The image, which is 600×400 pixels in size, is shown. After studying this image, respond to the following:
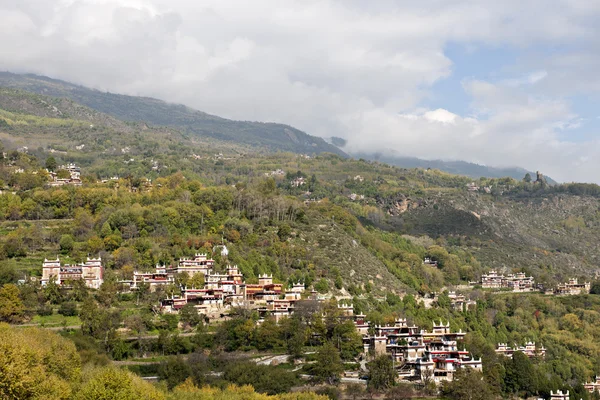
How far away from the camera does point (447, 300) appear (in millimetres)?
84250

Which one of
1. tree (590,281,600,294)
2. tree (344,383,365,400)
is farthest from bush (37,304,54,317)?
tree (590,281,600,294)

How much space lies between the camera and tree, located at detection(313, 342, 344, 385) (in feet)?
175

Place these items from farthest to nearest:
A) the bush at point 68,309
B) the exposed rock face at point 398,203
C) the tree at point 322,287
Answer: the exposed rock face at point 398,203, the tree at point 322,287, the bush at point 68,309

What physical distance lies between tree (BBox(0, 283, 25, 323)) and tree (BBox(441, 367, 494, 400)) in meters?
32.1

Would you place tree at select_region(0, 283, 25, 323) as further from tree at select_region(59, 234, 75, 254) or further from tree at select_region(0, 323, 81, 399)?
tree at select_region(59, 234, 75, 254)

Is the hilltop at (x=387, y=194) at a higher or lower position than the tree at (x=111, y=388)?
higher

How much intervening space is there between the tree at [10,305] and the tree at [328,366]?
22527 millimetres

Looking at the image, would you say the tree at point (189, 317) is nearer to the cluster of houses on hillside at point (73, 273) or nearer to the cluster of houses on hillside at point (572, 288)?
the cluster of houses on hillside at point (73, 273)

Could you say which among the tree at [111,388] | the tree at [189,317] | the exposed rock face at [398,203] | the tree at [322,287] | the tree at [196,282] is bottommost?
the tree at [111,388]

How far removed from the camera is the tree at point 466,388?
5369cm

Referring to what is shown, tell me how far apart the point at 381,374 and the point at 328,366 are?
3.81 m

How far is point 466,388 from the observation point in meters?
53.8

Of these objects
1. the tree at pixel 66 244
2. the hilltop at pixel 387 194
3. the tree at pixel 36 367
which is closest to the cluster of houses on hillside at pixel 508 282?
the hilltop at pixel 387 194

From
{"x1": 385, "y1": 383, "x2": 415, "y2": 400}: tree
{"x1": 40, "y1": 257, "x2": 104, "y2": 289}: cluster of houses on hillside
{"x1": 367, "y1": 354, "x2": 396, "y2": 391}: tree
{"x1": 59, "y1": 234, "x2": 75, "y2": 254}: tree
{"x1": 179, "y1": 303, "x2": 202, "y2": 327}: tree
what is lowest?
{"x1": 385, "y1": 383, "x2": 415, "y2": 400}: tree
